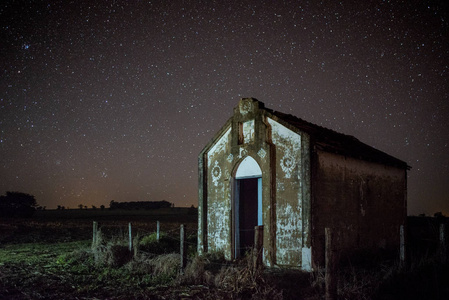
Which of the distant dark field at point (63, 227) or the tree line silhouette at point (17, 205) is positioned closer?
the distant dark field at point (63, 227)

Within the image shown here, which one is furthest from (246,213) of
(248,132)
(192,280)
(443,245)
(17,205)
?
(17,205)

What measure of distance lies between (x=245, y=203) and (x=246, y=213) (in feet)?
1.43

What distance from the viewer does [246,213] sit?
15086 mm

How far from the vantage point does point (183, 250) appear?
10.5 m

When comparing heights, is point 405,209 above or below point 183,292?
above

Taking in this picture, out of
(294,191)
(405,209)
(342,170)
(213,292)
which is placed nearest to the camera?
(213,292)

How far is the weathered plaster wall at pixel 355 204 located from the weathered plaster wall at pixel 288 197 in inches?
23.2

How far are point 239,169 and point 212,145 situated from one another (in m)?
1.91

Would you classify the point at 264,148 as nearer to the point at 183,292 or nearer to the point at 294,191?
the point at 294,191

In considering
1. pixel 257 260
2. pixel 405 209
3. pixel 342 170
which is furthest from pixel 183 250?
pixel 405 209

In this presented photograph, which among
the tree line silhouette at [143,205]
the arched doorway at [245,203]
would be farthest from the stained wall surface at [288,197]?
the tree line silhouette at [143,205]

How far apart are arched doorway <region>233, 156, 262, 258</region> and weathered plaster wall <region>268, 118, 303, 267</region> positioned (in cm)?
97

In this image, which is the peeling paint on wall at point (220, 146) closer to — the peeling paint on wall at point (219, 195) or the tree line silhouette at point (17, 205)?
the peeling paint on wall at point (219, 195)

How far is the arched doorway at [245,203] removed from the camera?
13031mm
